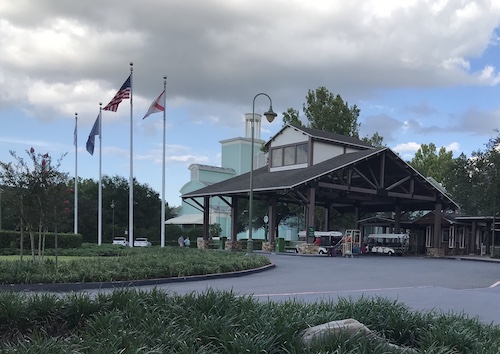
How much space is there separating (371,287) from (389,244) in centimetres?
2544

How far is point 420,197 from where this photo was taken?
3819 cm

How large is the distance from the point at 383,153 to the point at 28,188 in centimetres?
2557

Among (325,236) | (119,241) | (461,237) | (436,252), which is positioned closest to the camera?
(325,236)

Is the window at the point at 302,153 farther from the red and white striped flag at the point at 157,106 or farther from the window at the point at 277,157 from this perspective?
the red and white striped flag at the point at 157,106

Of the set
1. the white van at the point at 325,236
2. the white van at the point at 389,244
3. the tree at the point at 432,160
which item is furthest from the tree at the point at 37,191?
the tree at the point at 432,160

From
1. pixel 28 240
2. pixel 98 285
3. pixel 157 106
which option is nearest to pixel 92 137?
pixel 157 106

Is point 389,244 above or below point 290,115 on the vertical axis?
below

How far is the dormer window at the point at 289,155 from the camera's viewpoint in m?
37.1

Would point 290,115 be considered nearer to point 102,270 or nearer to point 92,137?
point 92,137

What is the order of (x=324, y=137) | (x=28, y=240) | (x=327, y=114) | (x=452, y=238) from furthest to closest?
(x=327, y=114) → (x=452, y=238) → (x=324, y=137) → (x=28, y=240)

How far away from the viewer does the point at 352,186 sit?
3591cm

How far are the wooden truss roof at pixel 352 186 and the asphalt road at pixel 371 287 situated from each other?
1083cm

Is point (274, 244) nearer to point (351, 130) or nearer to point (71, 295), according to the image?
point (351, 130)

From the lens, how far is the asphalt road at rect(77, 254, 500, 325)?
11.3 m
